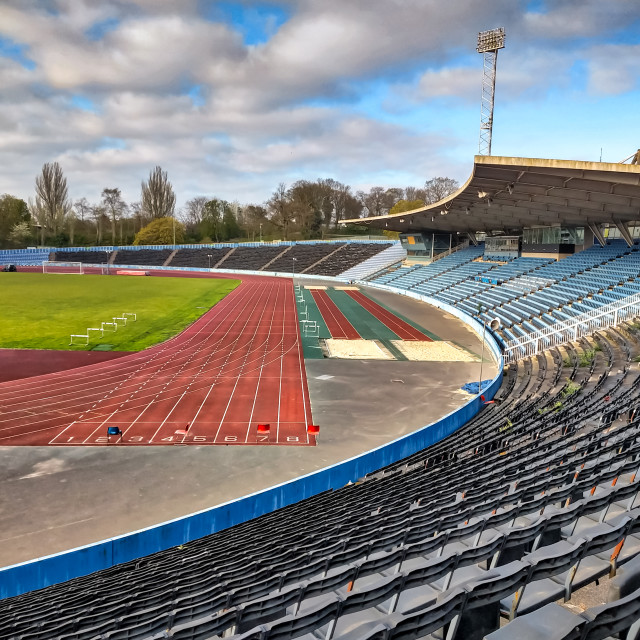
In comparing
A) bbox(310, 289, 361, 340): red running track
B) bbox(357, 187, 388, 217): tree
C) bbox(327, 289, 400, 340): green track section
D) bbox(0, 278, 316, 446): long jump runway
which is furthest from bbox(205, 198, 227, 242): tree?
bbox(0, 278, 316, 446): long jump runway

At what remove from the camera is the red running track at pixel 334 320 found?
33.2 meters

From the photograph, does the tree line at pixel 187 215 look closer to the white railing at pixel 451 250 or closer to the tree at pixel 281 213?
the tree at pixel 281 213

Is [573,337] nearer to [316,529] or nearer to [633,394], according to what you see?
[633,394]

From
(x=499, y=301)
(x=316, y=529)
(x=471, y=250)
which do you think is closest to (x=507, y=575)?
(x=316, y=529)

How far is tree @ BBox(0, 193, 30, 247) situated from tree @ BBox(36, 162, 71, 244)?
4.44m

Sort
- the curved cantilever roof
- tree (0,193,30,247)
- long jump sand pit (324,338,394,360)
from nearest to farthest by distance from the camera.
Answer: the curved cantilever roof < long jump sand pit (324,338,394,360) < tree (0,193,30,247)

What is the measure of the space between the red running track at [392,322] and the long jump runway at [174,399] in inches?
335

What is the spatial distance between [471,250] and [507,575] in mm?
60409

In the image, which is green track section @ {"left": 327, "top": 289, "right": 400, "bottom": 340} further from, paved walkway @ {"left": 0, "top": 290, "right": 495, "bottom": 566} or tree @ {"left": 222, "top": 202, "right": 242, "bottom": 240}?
tree @ {"left": 222, "top": 202, "right": 242, "bottom": 240}

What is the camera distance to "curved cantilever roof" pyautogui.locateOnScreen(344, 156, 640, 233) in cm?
1945

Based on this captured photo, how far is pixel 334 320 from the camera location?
39.1m

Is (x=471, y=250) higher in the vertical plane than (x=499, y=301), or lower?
higher

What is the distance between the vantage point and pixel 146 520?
10.7 meters

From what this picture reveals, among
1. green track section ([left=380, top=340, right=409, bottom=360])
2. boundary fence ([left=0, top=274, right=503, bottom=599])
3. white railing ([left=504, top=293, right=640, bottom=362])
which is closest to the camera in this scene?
boundary fence ([left=0, top=274, right=503, bottom=599])
